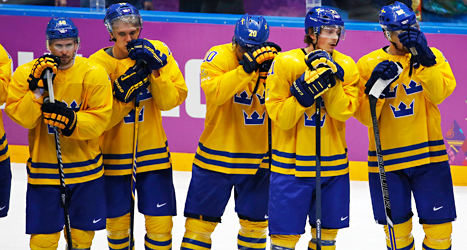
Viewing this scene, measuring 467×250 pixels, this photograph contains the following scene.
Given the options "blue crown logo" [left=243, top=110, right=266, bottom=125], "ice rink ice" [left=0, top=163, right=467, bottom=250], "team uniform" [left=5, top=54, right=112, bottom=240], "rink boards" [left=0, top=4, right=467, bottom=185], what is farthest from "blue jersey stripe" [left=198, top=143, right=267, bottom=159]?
"rink boards" [left=0, top=4, right=467, bottom=185]

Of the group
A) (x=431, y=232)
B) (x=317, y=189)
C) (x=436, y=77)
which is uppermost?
(x=436, y=77)

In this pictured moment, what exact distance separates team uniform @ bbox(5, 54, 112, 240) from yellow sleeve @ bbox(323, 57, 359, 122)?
1114 mm

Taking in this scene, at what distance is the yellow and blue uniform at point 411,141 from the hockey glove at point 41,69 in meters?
1.56

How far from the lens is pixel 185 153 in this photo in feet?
19.6

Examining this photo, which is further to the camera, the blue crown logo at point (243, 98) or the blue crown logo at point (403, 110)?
the blue crown logo at point (243, 98)

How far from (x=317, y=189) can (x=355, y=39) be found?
2.78 meters

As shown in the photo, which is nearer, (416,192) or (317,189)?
(317,189)

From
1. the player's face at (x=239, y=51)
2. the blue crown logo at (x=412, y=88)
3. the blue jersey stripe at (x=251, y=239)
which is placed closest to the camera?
the blue crown logo at (x=412, y=88)

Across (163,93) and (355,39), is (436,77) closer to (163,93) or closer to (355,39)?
(163,93)

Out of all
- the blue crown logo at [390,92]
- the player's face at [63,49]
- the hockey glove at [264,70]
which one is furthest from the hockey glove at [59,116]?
the blue crown logo at [390,92]

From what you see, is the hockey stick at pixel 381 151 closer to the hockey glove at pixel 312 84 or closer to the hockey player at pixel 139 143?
the hockey glove at pixel 312 84

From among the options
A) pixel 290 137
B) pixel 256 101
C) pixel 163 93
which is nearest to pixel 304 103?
pixel 290 137

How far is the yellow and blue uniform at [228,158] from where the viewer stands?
3.50 metres

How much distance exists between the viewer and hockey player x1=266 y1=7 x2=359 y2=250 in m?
3.12
